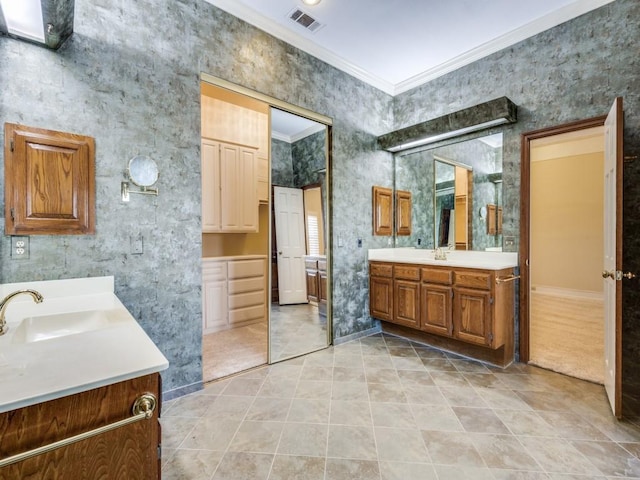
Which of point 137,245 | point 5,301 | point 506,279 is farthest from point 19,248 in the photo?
point 506,279

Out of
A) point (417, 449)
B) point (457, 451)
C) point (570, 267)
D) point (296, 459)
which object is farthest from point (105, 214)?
point (570, 267)

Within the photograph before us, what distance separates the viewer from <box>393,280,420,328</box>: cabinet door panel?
336 cm

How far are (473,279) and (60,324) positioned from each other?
10.0 feet

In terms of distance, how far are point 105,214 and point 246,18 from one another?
79.8 inches

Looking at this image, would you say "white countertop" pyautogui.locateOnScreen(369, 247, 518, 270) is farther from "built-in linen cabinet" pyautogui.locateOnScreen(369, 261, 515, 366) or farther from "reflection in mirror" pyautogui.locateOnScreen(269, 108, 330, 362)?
"reflection in mirror" pyautogui.locateOnScreen(269, 108, 330, 362)

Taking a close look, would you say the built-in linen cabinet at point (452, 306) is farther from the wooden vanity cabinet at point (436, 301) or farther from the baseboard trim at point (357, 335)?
the baseboard trim at point (357, 335)

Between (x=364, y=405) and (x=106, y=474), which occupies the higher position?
(x=106, y=474)

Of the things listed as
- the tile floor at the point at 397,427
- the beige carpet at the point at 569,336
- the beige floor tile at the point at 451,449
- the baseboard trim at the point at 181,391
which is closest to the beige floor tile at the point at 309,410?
the tile floor at the point at 397,427

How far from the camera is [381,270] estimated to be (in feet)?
12.2

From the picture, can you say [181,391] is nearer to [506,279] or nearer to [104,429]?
[104,429]

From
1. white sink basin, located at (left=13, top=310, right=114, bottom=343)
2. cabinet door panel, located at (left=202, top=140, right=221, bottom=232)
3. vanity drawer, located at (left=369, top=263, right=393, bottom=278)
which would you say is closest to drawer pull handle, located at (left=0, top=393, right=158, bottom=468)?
white sink basin, located at (left=13, top=310, right=114, bottom=343)

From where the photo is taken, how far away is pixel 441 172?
12.3ft

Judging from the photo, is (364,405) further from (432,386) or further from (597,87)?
(597,87)

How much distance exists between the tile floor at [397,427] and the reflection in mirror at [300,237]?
2.26ft
